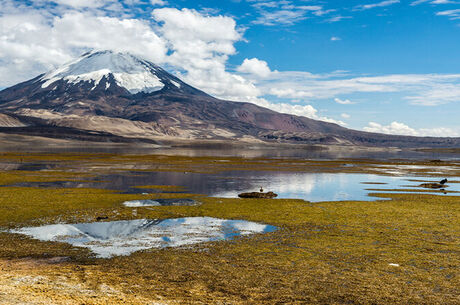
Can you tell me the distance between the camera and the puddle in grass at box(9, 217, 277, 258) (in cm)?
2080

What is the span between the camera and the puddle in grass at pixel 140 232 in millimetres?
20797

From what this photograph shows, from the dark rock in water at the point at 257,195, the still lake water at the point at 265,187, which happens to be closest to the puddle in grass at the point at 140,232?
the dark rock in water at the point at 257,195

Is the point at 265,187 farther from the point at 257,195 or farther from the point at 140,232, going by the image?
the point at 140,232

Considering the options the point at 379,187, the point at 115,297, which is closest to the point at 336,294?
the point at 115,297

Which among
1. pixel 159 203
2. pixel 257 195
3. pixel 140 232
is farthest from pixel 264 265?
pixel 257 195

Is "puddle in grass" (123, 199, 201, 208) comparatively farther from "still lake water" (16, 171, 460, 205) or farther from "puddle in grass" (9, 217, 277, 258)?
"puddle in grass" (9, 217, 277, 258)

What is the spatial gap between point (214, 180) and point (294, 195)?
53.5 feet

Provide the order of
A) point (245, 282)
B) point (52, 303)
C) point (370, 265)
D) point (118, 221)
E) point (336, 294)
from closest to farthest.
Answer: point (52, 303) → point (336, 294) → point (245, 282) → point (370, 265) → point (118, 221)

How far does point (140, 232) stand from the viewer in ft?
78.9

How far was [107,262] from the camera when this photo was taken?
17641 mm

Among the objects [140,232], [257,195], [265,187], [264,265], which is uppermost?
[257,195]

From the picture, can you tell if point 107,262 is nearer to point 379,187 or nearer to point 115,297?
point 115,297

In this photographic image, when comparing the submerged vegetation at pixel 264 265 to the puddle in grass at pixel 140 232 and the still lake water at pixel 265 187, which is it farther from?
the still lake water at pixel 265 187

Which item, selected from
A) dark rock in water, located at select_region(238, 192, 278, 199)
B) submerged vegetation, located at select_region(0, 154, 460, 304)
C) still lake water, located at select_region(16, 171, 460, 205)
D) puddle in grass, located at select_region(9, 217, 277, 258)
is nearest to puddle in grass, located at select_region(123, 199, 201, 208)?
submerged vegetation, located at select_region(0, 154, 460, 304)
